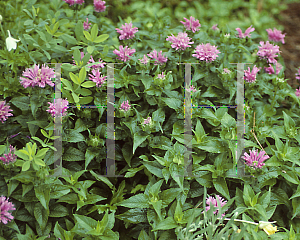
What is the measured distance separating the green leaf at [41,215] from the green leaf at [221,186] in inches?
29.9

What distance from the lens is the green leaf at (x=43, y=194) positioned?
3.95ft

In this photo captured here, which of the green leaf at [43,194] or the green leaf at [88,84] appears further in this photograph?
the green leaf at [88,84]

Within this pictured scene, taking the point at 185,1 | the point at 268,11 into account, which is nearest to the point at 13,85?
the point at 185,1

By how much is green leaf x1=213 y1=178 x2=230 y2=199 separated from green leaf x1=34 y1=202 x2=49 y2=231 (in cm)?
76

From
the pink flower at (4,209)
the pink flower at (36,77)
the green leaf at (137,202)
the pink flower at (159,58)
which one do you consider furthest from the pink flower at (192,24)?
the pink flower at (4,209)

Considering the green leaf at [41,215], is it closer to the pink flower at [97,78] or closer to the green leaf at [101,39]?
the pink flower at [97,78]

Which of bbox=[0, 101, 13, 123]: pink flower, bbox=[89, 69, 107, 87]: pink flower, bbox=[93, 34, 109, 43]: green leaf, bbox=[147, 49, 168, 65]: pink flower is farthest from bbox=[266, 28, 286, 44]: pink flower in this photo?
bbox=[0, 101, 13, 123]: pink flower

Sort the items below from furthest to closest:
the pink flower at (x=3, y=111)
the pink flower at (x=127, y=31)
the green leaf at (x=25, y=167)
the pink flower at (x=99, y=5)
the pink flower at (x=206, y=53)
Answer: the pink flower at (x=99, y=5)
the pink flower at (x=127, y=31)
the pink flower at (x=206, y=53)
the pink flower at (x=3, y=111)
the green leaf at (x=25, y=167)

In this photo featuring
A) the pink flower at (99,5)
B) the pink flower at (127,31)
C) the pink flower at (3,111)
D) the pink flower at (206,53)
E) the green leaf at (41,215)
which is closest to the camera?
the green leaf at (41,215)

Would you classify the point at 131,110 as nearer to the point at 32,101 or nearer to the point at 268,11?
the point at 32,101

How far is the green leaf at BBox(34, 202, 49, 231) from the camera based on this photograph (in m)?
1.26

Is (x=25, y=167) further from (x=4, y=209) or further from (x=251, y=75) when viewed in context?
(x=251, y=75)

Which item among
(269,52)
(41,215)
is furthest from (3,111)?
(269,52)

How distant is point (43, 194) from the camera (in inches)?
48.4
